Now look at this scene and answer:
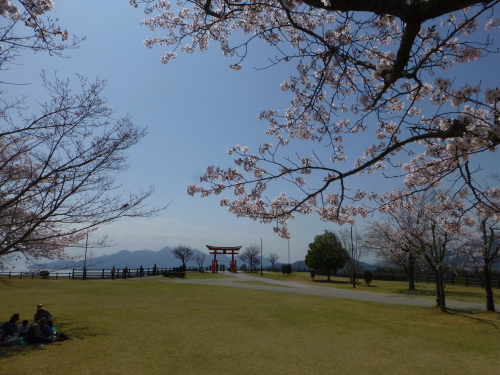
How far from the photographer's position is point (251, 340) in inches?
326

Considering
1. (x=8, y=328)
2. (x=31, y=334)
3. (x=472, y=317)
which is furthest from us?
(x=472, y=317)

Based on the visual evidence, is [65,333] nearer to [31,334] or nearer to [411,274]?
[31,334]

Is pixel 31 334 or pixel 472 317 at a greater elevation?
pixel 31 334

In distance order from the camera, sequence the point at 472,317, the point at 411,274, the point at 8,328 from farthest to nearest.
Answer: the point at 411,274
the point at 472,317
the point at 8,328

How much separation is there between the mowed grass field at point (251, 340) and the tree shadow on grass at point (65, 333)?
3 cm

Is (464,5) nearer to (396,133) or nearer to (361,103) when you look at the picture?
(396,133)

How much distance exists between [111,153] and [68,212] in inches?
61.1

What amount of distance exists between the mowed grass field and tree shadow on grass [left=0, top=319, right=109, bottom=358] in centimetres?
3

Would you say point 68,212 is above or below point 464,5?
below

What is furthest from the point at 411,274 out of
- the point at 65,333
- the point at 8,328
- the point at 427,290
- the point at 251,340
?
the point at 8,328

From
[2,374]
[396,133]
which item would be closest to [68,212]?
[2,374]

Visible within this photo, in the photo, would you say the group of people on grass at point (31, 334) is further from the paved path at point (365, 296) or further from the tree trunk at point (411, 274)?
the tree trunk at point (411, 274)

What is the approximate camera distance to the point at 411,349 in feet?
26.0

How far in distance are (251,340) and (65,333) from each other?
16.3 feet
